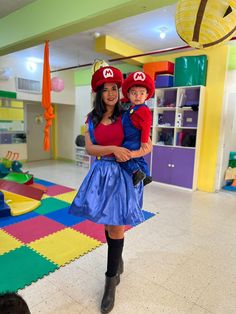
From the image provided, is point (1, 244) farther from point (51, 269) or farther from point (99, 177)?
point (99, 177)

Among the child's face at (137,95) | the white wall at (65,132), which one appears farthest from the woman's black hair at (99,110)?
the white wall at (65,132)

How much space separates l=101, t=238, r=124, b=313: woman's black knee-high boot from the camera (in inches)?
63.6

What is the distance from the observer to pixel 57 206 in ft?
11.8

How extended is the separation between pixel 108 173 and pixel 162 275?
3.77 feet

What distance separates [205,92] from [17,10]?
354cm

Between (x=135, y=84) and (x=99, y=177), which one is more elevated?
(x=135, y=84)

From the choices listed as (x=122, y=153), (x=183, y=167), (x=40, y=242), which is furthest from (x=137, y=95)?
(x=183, y=167)

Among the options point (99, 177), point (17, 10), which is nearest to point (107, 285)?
point (99, 177)

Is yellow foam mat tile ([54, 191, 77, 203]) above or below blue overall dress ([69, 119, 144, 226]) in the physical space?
below

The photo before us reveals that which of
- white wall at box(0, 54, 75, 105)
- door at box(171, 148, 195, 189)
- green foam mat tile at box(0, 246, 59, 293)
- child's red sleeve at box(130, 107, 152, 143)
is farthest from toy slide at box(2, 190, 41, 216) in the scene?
white wall at box(0, 54, 75, 105)

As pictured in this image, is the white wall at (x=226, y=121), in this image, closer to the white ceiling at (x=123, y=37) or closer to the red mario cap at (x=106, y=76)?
the white ceiling at (x=123, y=37)

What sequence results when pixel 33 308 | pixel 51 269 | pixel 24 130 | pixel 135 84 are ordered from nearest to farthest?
pixel 135 84 → pixel 33 308 → pixel 51 269 → pixel 24 130

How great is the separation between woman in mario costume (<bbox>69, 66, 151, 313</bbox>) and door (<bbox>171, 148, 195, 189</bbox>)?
132 inches

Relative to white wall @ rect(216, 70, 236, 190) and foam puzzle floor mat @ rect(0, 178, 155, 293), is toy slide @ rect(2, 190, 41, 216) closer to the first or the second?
foam puzzle floor mat @ rect(0, 178, 155, 293)
